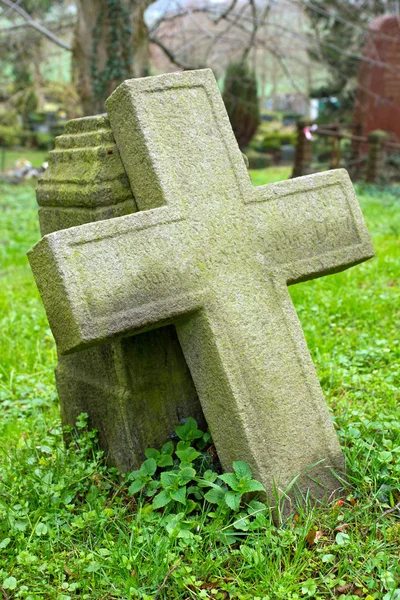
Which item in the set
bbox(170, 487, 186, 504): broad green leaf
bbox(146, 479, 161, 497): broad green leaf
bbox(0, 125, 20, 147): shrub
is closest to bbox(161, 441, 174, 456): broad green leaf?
bbox(146, 479, 161, 497): broad green leaf

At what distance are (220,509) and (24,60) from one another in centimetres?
1367

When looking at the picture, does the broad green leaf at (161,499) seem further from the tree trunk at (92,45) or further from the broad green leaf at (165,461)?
the tree trunk at (92,45)

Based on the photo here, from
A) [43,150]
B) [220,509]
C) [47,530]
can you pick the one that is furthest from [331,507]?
[43,150]

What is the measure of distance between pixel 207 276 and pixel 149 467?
74cm

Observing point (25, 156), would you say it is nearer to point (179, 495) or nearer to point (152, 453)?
point (152, 453)

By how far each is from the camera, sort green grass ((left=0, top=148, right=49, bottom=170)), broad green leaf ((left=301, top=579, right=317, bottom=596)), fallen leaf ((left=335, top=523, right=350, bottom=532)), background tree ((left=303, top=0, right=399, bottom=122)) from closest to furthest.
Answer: broad green leaf ((left=301, top=579, right=317, bottom=596)) → fallen leaf ((left=335, top=523, right=350, bottom=532)) → background tree ((left=303, top=0, right=399, bottom=122)) → green grass ((left=0, top=148, right=49, bottom=170))

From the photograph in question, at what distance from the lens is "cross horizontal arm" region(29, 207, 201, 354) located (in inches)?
82.4

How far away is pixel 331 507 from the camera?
93.7 inches

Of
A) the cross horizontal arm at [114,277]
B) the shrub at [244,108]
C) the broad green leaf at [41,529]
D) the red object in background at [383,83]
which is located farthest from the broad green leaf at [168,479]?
the shrub at [244,108]

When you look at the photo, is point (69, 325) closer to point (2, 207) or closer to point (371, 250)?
point (371, 250)

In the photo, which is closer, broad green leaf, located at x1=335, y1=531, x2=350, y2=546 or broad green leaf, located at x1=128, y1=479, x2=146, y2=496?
broad green leaf, located at x1=335, y1=531, x2=350, y2=546

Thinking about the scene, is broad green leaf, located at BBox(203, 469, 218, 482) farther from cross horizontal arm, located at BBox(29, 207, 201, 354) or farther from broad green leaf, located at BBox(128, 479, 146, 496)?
cross horizontal arm, located at BBox(29, 207, 201, 354)

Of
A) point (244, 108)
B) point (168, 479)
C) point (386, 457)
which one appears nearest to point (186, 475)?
point (168, 479)

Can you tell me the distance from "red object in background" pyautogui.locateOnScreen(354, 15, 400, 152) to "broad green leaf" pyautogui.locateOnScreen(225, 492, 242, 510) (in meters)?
12.3
